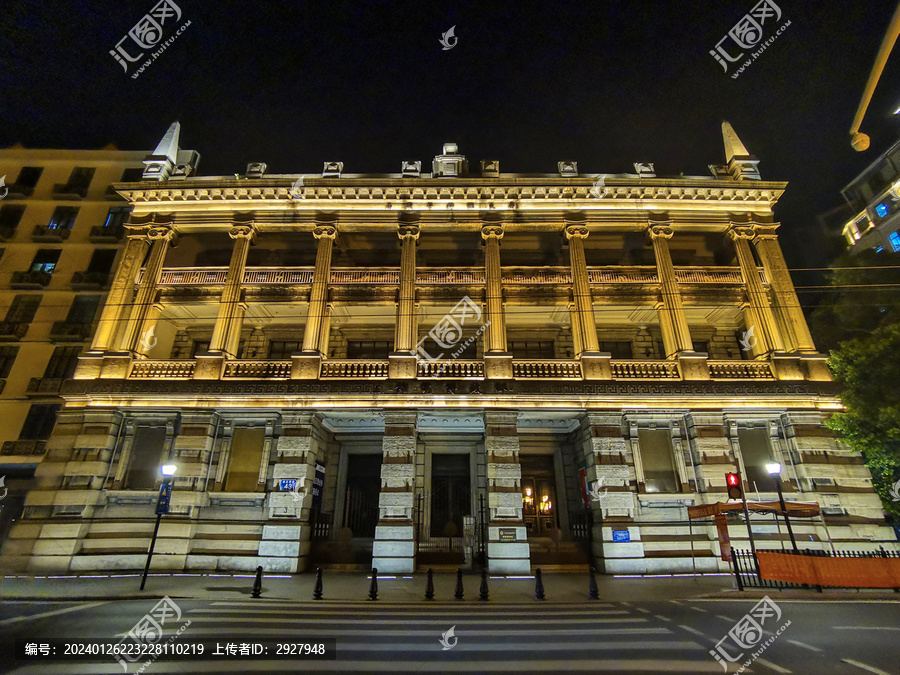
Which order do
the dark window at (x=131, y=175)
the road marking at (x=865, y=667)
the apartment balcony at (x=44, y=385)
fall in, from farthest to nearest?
the dark window at (x=131, y=175) → the apartment balcony at (x=44, y=385) → the road marking at (x=865, y=667)

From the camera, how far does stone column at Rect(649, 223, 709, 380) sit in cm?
1853

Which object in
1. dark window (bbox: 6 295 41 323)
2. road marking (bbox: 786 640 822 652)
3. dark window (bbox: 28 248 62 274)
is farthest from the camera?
dark window (bbox: 28 248 62 274)

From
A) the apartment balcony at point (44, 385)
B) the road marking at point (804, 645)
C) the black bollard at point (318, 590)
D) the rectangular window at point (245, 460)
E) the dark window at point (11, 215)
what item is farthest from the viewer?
the dark window at point (11, 215)

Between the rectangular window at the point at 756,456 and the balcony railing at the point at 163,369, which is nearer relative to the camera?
the rectangular window at the point at 756,456

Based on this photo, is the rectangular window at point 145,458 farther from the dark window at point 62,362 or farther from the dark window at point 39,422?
the dark window at point 62,362

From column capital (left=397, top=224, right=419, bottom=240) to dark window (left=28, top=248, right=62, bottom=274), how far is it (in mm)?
20843

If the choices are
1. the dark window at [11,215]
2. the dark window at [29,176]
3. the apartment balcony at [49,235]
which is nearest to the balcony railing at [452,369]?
the apartment balcony at [49,235]

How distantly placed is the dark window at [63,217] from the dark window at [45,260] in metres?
1.59

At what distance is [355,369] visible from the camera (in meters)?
18.9

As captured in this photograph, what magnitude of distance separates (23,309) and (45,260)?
10.4 ft

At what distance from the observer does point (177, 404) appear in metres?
17.8

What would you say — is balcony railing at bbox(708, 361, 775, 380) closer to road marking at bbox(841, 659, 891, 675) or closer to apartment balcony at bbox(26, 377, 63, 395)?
road marking at bbox(841, 659, 891, 675)

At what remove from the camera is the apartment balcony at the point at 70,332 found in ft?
75.7

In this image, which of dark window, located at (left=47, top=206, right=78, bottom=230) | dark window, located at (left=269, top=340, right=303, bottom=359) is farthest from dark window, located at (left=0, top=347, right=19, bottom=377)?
dark window, located at (left=269, top=340, right=303, bottom=359)
